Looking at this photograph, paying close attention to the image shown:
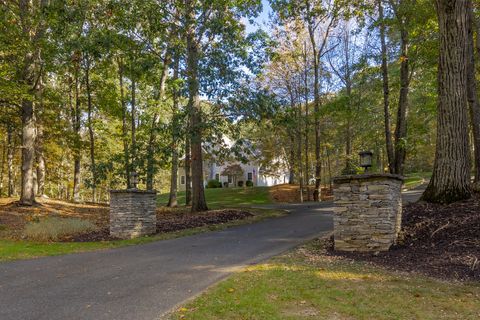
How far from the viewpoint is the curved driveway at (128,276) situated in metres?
4.70

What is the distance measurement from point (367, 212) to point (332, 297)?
299 centimetres

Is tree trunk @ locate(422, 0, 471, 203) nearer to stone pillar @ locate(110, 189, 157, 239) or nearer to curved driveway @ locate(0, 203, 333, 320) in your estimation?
curved driveway @ locate(0, 203, 333, 320)

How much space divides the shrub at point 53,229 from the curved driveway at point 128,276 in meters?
2.72

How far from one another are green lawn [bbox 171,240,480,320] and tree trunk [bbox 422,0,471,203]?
378 centimetres

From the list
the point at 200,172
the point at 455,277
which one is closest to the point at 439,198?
the point at 455,277

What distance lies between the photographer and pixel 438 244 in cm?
677

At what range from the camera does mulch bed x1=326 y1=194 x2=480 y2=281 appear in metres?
5.72

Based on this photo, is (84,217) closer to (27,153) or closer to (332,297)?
(27,153)

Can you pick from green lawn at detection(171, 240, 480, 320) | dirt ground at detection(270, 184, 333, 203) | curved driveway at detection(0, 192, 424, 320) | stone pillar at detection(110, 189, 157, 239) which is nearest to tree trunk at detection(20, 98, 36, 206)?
stone pillar at detection(110, 189, 157, 239)

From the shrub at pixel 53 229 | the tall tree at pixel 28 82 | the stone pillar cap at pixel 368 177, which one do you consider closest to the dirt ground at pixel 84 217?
the shrub at pixel 53 229

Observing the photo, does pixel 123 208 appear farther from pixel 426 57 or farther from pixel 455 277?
pixel 426 57

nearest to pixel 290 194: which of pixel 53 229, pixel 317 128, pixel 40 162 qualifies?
pixel 317 128

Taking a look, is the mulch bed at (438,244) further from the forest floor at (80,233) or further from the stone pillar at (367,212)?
the forest floor at (80,233)

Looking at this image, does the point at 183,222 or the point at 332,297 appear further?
the point at 183,222
